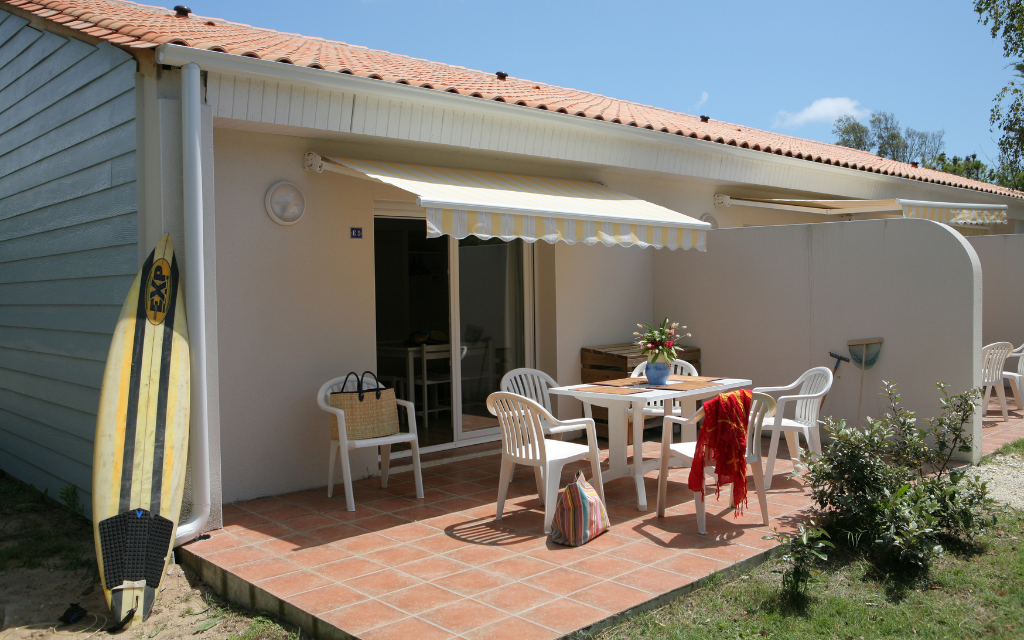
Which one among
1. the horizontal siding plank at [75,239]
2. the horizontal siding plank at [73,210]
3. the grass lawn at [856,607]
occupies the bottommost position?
the grass lawn at [856,607]

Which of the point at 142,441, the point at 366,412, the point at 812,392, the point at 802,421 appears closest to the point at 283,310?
the point at 366,412

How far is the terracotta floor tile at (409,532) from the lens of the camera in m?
6.67

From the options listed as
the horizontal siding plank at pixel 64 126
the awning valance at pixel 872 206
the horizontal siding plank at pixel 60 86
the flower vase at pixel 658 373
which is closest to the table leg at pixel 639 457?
the flower vase at pixel 658 373

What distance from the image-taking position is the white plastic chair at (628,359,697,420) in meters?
8.89

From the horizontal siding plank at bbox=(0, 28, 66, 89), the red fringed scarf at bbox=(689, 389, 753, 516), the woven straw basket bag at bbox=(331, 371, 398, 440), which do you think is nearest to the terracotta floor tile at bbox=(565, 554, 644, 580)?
the red fringed scarf at bbox=(689, 389, 753, 516)

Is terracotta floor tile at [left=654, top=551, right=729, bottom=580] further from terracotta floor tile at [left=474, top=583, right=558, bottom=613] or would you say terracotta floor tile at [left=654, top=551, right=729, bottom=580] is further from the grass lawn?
terracotta floor tile at [left=474, top=583, right=558, bottom=613]

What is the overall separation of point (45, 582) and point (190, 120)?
160 inches

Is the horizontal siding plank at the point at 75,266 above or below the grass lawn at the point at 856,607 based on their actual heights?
above

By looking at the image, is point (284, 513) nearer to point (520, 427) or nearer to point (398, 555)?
point (398, 555)

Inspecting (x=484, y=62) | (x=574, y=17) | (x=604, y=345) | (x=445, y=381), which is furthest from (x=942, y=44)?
(x=445, y=381)

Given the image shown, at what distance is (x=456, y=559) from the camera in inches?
240

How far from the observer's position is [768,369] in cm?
1117

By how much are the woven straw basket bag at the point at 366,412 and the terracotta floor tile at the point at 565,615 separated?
330cm

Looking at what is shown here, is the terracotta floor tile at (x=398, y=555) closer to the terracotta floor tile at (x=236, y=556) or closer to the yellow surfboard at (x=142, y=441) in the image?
the terracotta floor tile at (x=236, y=556)
